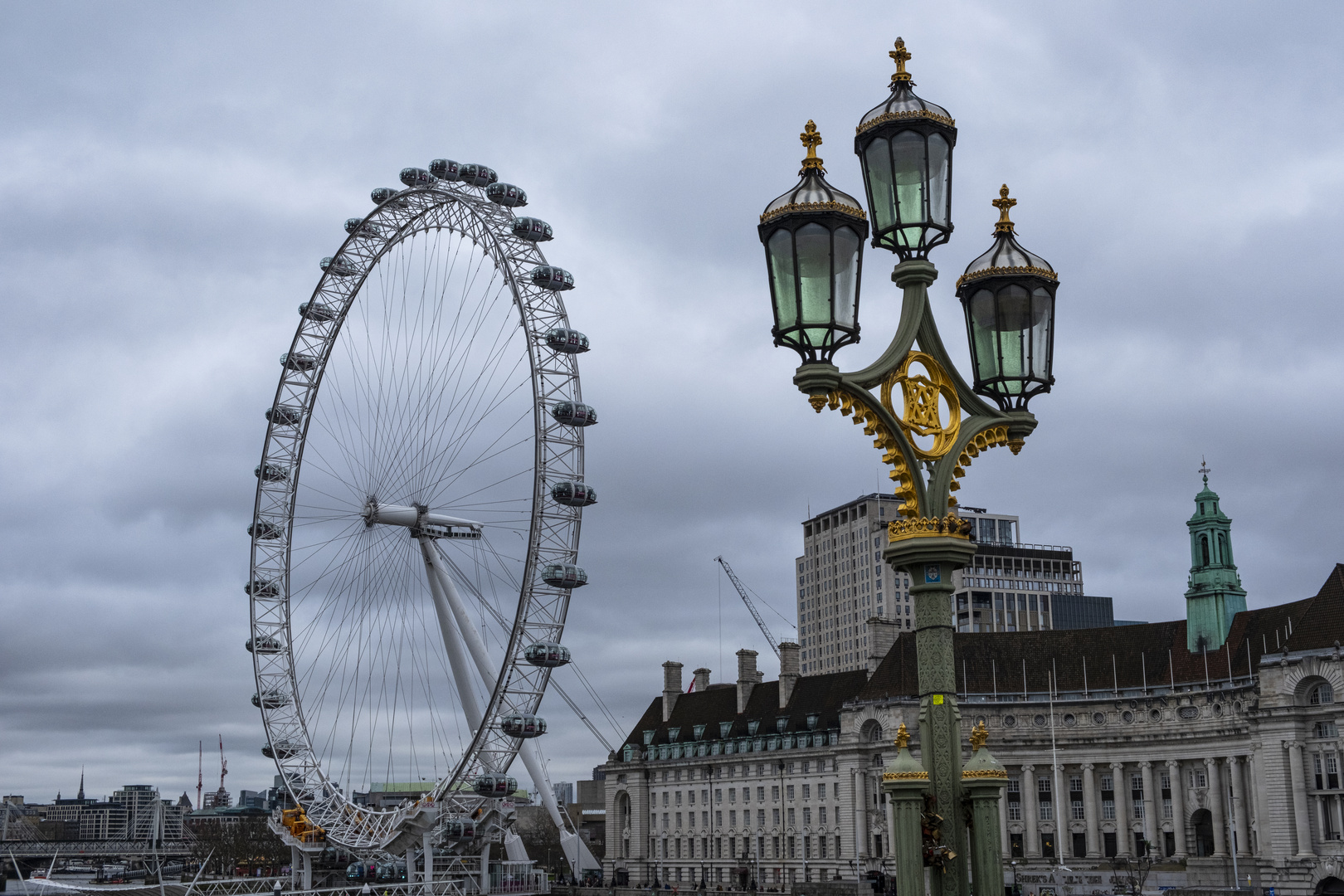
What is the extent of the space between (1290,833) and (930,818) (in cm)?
8151

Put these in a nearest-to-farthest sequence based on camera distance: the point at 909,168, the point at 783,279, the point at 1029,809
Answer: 1. the point at 783,279
2. the point at 909,168
3. the point at 1029,809

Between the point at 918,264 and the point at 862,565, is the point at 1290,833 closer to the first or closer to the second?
the point at 918,264

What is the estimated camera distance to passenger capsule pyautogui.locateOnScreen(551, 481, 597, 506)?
6147 cm

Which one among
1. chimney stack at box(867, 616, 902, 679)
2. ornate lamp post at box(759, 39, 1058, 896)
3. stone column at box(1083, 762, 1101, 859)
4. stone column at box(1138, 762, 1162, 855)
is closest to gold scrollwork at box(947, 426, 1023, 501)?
ornate lamp post at box(759, 39, 1058, 896)

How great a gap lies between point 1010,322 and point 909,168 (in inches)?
63.8

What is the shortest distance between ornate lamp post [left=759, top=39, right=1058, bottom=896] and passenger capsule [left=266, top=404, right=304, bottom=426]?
2688 inches

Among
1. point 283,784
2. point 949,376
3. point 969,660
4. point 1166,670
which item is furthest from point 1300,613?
point 949,376

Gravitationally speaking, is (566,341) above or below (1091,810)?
above

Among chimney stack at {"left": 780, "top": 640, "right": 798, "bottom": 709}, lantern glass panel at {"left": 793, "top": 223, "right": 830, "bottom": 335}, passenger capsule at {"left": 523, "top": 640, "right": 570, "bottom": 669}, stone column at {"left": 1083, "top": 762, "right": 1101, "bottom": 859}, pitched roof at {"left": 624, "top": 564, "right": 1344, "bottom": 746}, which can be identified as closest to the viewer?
lantern glass panel at {"left": 793, "top": 223, "right": 830, "bottom": 335}

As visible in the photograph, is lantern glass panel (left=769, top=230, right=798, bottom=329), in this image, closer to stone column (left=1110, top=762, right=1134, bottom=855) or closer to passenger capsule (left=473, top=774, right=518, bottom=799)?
passenger capsule (left=473, top=774, right=518, bottom=799)

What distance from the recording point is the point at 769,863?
10594 centimetres

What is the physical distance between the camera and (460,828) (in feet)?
215

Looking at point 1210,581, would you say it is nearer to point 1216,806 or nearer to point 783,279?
point 1216,806

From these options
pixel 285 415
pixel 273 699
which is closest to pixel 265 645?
pixel 273 699
